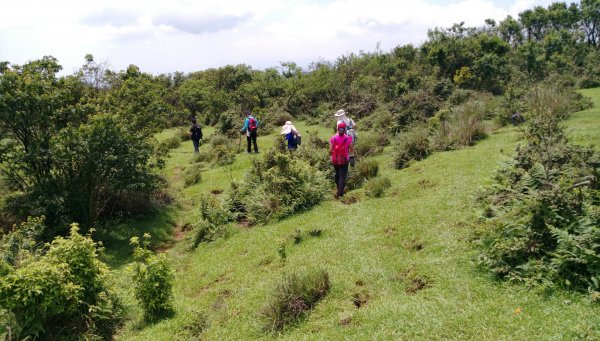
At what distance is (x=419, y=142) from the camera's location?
50.9 ft

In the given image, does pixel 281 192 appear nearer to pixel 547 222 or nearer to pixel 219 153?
pixel 547 222

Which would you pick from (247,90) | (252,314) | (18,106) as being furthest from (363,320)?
(247,90)

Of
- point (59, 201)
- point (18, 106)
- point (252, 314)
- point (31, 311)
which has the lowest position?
point (252, 314)

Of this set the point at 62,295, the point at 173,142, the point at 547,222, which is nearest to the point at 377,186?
the point at 547,222

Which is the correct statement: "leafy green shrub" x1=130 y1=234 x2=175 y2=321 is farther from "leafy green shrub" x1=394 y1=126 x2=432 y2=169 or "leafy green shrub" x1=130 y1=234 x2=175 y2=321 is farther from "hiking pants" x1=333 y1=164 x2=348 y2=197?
"leafy green shrub" x1=394 y1=126 x2=432 y2=169

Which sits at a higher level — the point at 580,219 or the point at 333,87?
the point at 333,87

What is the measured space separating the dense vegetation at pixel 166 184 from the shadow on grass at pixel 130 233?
24cm

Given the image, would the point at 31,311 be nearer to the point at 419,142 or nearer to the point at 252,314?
the point at 252,314

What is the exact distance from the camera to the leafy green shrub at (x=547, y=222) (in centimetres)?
575

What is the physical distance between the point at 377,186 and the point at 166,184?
27.6ft

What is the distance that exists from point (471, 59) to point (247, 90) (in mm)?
16839

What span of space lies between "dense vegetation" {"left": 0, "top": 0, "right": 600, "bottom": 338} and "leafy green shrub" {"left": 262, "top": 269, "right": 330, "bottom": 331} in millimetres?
24

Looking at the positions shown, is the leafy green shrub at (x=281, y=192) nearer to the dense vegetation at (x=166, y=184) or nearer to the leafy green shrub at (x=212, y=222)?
the dense vegetation at (x=166, y=184)

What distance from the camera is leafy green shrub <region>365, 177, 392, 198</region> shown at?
475 inches
